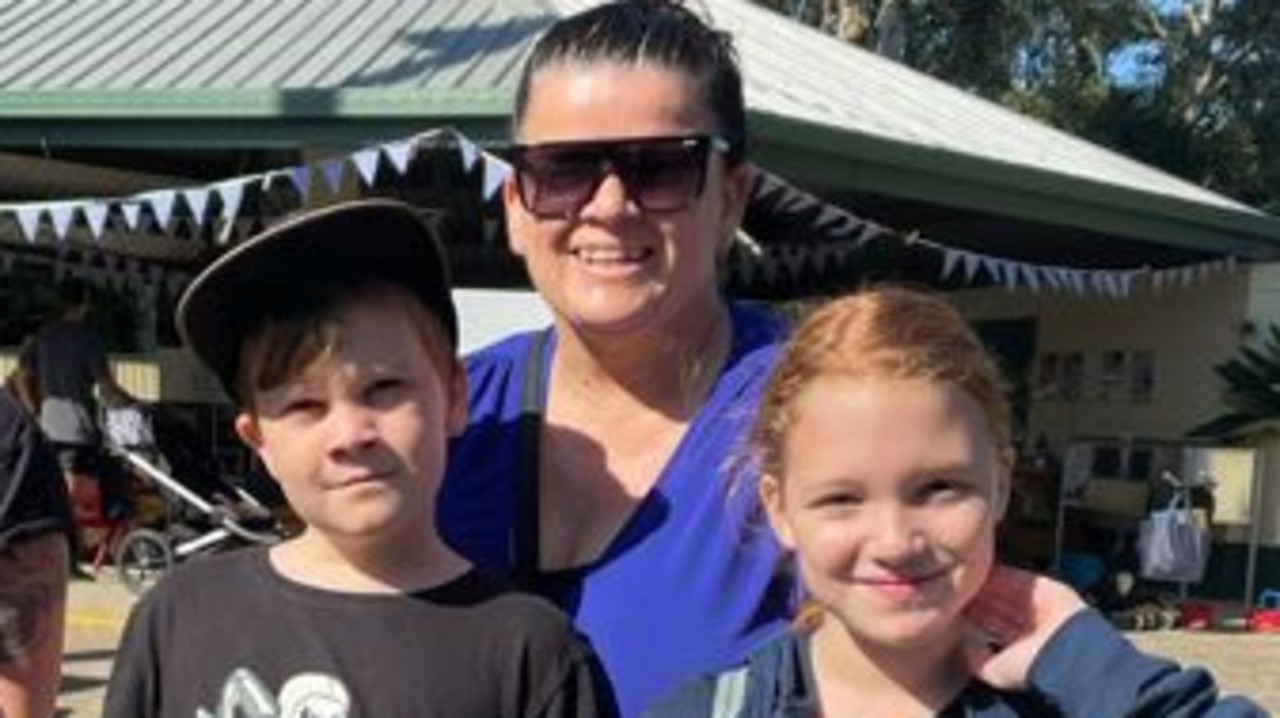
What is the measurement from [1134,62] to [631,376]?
111ft

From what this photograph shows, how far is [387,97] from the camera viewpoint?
9.63 meters

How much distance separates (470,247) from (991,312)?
17.6 feet

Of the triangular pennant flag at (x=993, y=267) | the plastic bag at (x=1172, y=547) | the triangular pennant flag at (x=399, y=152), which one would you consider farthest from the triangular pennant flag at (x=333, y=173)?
the plastic bag at (x=1172, y=547)

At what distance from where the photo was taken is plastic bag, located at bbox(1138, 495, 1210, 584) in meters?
12.2

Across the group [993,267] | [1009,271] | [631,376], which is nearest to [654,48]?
[631,376]

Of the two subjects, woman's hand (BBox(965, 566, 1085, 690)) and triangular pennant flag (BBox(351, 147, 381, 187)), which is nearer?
woman's hand (BBox(965, 566, 1085, 690))

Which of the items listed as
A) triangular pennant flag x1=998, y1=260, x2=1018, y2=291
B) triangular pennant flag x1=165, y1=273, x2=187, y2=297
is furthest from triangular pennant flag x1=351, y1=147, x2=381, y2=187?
triangular pennant flag x1=165, y1=273, x2=187, y2=297

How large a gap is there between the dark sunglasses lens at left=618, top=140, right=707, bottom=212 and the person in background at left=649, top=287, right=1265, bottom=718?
32 cm

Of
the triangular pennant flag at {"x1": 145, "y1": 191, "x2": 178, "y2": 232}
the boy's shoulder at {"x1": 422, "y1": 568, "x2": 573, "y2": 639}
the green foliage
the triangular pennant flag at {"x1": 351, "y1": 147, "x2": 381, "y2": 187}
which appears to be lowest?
the green foliage

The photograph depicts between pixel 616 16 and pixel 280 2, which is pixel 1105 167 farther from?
pixel 616 16

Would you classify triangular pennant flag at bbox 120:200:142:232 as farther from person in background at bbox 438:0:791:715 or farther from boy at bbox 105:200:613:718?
boy at bbox 105:200:613:718

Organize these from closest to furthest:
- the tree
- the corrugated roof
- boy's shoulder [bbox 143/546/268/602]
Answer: boy's shoulder [bbox 143/546/268/602] < the corrugated roof < the tree

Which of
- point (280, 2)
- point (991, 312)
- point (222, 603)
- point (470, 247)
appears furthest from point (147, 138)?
point (991, 312)

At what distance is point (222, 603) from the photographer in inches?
77.6
